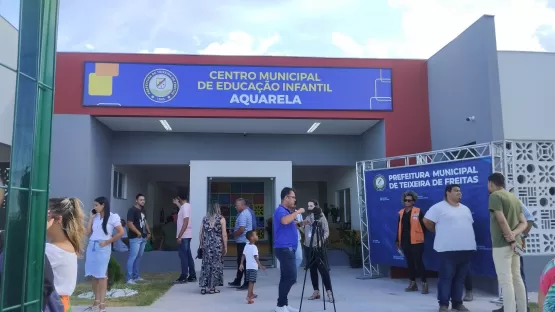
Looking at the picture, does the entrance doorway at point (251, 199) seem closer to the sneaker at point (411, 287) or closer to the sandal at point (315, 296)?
the sneaker at point (411, 287)

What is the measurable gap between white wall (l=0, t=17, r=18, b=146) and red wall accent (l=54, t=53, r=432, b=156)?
7.70 meters

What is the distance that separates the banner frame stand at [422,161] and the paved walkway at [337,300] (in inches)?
36.2

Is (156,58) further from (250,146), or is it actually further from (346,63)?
(346,63)

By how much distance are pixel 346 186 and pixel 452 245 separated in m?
7.94

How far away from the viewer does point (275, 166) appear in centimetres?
1206

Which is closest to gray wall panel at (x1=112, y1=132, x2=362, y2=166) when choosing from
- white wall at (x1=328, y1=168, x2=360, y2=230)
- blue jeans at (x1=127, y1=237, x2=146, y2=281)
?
white wall at (x1=328, y1=168, x2=360, y2=230)

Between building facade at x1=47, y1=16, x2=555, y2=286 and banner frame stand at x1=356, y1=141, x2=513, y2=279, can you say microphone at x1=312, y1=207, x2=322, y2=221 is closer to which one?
Answer: banner frame stand at x1=356, y1=141, x2=513, y2=279

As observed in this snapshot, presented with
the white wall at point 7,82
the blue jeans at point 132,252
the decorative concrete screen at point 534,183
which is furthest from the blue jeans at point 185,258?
the white wall at point 7,82

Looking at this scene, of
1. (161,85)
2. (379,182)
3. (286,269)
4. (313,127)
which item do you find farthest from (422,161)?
(161,85)

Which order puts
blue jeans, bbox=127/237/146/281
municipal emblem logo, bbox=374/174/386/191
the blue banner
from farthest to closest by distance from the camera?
1. municipal emblem logo, bbox=374/174/386/191
2. blue jeans, bbox=127/237/146/281
3. the blue banner

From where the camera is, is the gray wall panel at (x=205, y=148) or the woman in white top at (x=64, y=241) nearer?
the woman in white top at (x=64, y=241)

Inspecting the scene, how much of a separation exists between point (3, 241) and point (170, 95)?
808 cm

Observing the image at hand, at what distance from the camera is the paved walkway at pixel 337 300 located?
682 cm

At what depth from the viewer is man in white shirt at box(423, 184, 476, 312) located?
244 inches
